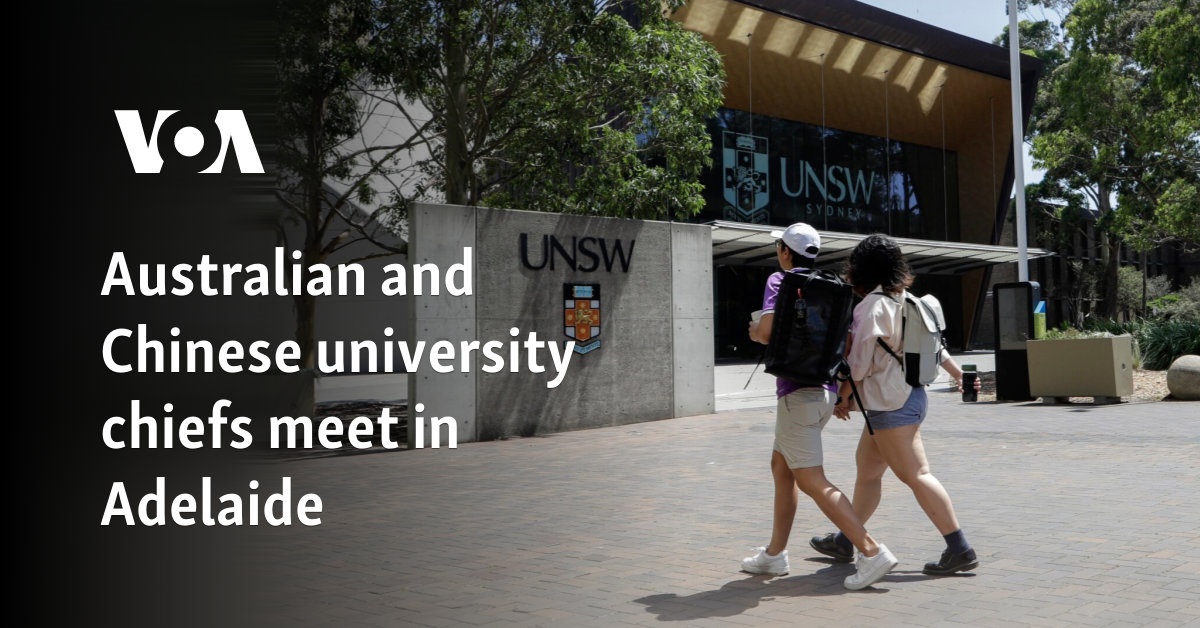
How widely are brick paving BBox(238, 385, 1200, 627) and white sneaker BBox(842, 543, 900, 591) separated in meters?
0.08

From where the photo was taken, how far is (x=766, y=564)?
5648 millimetres

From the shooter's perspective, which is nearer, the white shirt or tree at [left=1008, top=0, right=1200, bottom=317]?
the white shirt

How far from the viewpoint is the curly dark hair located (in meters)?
5.58

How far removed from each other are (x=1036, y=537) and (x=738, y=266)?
28199 millimetres

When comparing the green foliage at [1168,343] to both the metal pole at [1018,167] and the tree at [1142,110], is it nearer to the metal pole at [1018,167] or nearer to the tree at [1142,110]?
the metal pole at [1018,167]

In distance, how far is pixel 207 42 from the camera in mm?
4320

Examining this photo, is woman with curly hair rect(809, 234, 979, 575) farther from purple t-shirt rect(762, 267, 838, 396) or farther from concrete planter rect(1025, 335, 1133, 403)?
concrete planter rect(1025, 335, 1133, 403)

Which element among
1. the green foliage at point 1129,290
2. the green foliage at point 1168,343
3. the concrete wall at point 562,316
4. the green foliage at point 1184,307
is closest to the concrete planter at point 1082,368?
the concrete wall at point 562,316

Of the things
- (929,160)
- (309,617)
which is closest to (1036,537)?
(309,617)

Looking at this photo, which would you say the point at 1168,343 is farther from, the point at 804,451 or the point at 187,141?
the point at 187,141

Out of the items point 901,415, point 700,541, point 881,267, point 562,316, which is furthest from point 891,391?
point 562,316

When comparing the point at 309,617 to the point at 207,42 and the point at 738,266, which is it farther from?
the point at 738,266

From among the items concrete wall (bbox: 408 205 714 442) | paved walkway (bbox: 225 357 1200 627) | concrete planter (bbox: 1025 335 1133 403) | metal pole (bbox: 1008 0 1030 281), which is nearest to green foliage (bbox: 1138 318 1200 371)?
metal pole (bbox: 1008 0 1030 281)

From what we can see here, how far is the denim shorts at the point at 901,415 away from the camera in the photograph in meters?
5.50
